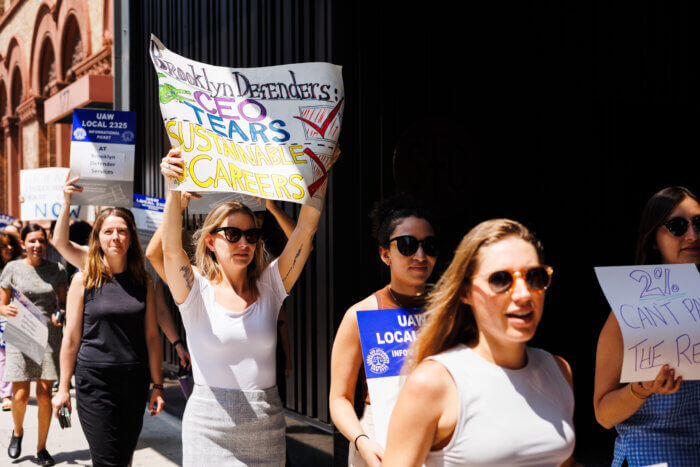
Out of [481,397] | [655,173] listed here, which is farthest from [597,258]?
[481,397]

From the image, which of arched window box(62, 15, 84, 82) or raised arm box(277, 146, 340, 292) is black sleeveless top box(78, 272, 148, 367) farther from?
arched window box(62, 15, 84, 82)

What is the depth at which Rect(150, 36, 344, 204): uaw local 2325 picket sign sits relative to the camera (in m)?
3.39

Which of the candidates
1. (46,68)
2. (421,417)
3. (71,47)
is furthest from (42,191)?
(46,68)

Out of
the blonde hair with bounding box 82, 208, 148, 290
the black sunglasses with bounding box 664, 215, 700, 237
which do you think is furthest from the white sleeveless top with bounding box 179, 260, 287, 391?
the black sunglasses with bounding box 664, 215, 700, 237

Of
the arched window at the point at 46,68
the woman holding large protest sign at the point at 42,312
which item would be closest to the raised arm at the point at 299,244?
the woman holding large protest sign at the point at 42,312

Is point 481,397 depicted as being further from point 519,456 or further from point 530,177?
point 530,177

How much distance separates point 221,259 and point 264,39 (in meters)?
3.31

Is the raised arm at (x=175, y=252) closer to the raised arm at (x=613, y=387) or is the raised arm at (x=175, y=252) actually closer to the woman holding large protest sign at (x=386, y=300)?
the woman holding large protest sign at (x=386, y=300)

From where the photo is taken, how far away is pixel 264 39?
618cm

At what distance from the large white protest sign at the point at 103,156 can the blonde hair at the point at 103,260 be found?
163 centimetres

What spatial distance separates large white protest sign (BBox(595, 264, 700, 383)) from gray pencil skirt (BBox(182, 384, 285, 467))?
1630 mm

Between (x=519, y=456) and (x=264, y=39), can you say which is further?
(x=264, y=39)

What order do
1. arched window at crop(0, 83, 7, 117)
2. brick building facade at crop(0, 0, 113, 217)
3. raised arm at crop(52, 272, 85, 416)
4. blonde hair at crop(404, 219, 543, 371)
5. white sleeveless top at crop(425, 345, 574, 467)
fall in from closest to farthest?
white sleeveless top at crop(425, 345, 574, 467) → blonde hair at crop(404, 219, 543, 371) → raised arm at crop(52, 272, 85, 416) → brick building facade at crop(0, 0, 113, 217) → arched window at crop(0, 83, 7, 117)

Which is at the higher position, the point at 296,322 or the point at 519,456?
the point at 519,456
